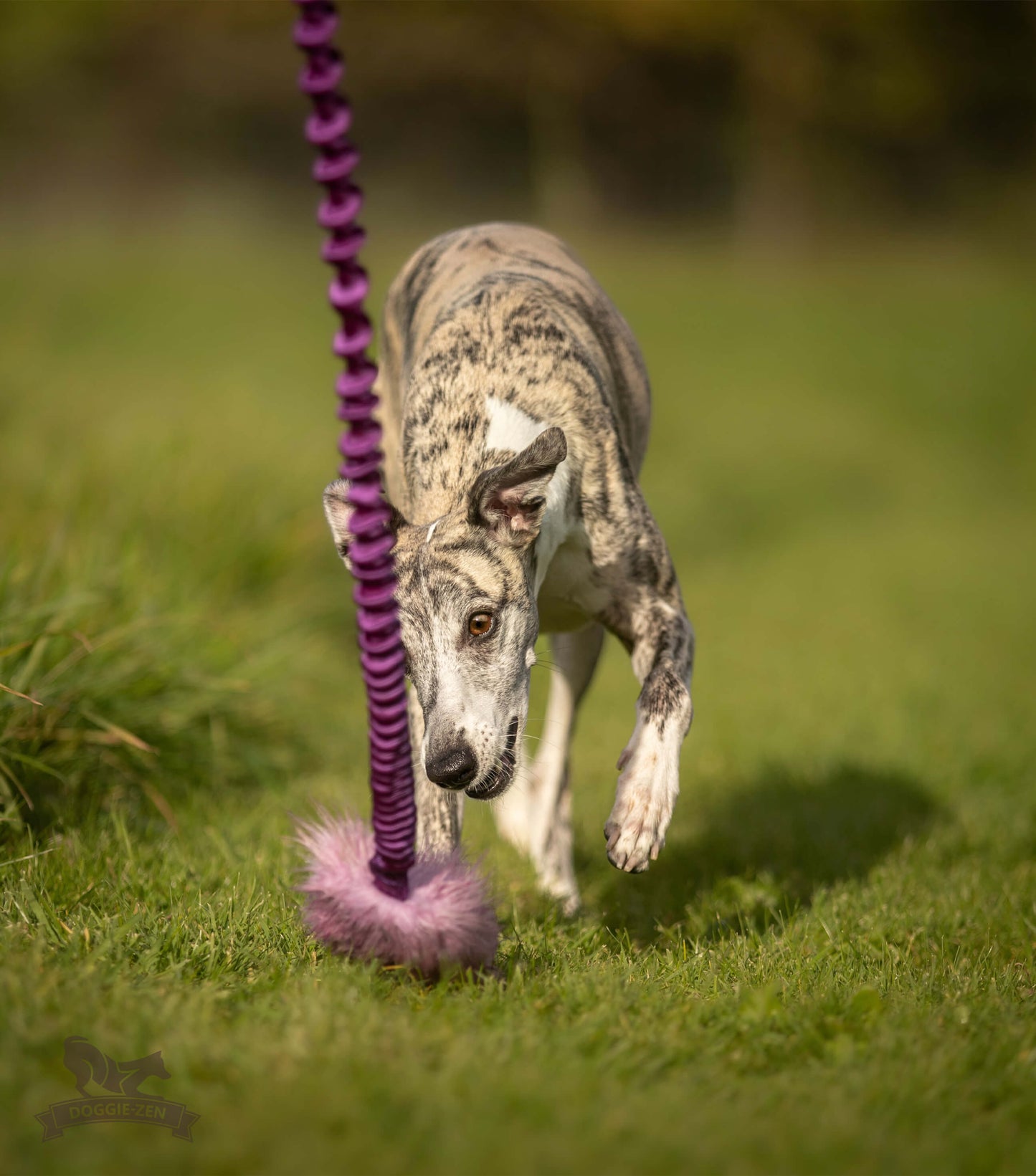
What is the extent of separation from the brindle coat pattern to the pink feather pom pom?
27cm

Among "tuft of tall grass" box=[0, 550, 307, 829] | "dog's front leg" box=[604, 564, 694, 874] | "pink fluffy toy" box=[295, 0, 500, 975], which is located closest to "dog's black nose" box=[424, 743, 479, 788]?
"pink fluffy toy" box=[295, 0, 500, 975]

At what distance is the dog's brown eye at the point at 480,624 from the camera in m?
3.00

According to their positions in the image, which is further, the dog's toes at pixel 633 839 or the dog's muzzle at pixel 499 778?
the dog's toes at pixel 633 839

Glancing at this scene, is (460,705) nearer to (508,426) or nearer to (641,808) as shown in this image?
(641,808)

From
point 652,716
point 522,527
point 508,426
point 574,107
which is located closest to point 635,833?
point 652,716

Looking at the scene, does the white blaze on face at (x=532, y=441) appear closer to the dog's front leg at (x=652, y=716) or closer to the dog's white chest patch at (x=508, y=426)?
the dog's white chest patch at (x=508, y=426)

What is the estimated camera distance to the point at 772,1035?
260 centimetres

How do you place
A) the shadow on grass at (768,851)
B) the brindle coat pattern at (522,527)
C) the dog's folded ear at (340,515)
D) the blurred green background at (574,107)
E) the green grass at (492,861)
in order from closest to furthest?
the green grass at (492,861) < the brindle coat pattern at (522,527) < the dog's folded ear at (340,515) < the shadow on grass at (768,851) < the blurred green background at (574,107)

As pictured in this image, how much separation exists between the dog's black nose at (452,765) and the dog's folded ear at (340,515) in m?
0.61

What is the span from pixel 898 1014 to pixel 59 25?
29351 mm

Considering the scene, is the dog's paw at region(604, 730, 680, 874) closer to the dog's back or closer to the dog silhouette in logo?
the dog's back

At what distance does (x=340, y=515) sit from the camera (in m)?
3.16

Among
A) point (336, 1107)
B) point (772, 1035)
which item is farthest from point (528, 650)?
point (336, 1107)

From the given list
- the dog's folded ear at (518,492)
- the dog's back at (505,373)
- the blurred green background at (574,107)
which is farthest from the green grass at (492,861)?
the blurred green background at (574,107)
